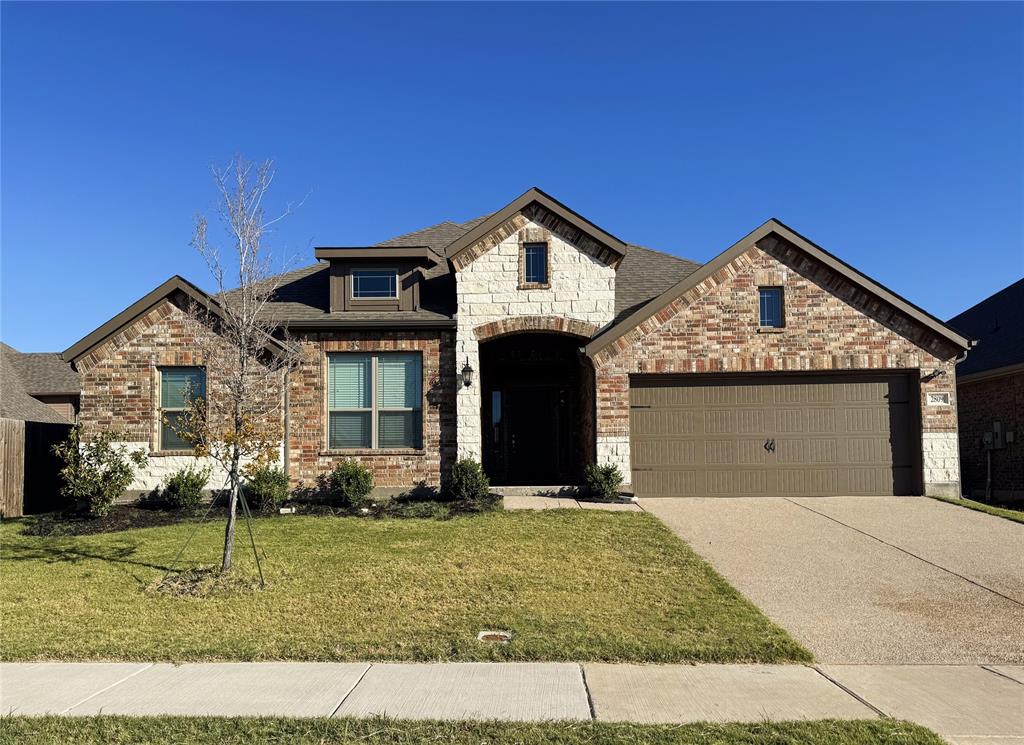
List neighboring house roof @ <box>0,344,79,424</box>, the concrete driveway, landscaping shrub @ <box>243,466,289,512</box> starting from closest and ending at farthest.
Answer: the concrete driveway → landscaping shrub @ <box>243,466,289,512</box> → neighboring house roof @ <box>0,344,79,424</box>

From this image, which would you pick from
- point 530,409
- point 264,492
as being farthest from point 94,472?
point 530,409

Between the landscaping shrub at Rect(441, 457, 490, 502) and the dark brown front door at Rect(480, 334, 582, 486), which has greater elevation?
the dark brown front door at Rect(480, 334, 582, 486)

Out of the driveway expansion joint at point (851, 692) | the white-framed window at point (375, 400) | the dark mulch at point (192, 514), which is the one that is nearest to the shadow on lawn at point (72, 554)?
the dark mulch at point (192, 514)

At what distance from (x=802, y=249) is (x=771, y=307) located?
1287mm

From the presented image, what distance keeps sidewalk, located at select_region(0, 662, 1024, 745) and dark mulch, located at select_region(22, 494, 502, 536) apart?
6.81 meters

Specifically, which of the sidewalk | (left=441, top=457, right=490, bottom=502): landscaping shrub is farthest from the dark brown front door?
the sidewalk

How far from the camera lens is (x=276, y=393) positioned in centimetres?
1459

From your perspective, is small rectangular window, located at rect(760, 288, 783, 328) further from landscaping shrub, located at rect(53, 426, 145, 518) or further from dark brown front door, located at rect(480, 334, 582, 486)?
landscaping shrub, located at rect(53, 426, 145, 518)

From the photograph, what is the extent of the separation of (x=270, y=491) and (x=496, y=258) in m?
6.59

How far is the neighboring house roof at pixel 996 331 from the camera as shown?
1892 centimetres

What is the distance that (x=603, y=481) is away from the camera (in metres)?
14.5

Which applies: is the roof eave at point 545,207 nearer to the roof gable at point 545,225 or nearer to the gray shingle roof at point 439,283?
the roof gable at point 545,225

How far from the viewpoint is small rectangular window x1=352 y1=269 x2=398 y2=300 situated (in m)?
16.4

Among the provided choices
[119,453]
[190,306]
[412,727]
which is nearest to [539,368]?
[190,306]
